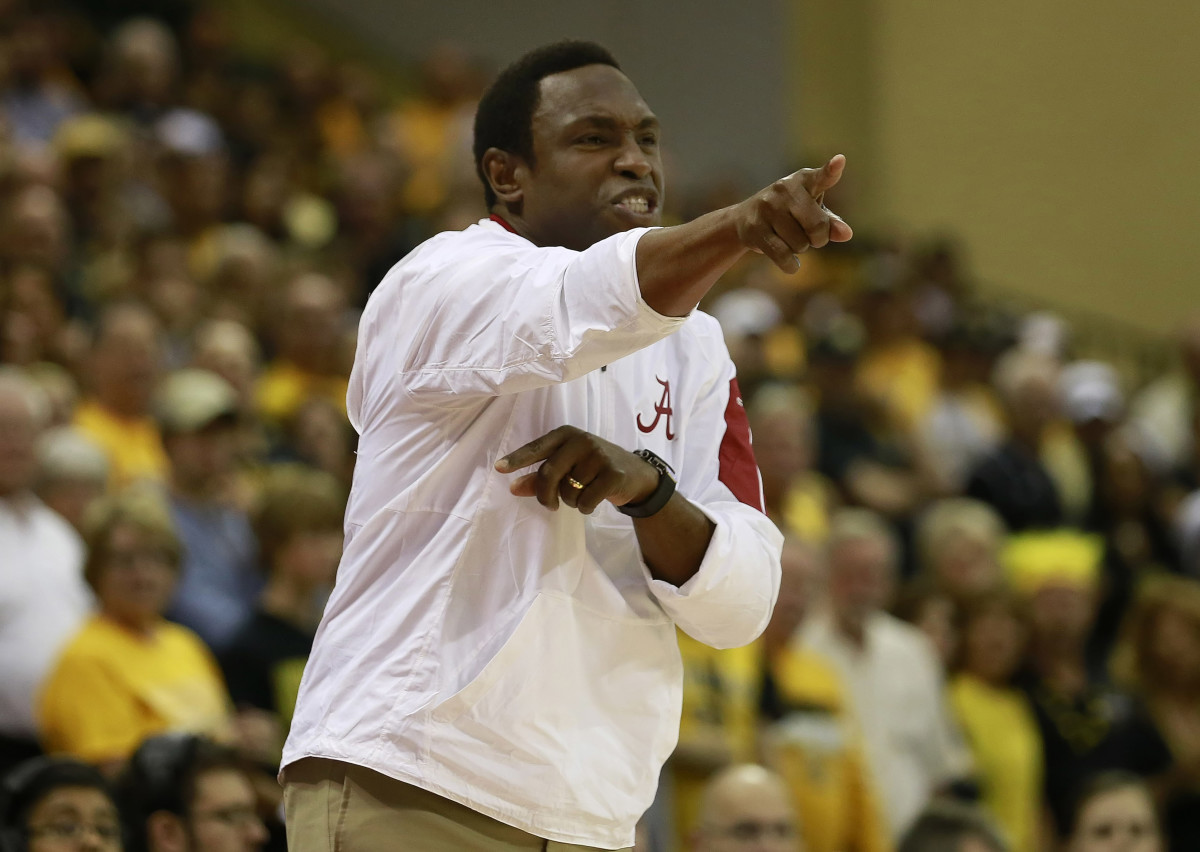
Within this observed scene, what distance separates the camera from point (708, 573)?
222 centimetres

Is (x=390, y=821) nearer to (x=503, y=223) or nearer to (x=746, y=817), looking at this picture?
(x=503, y=223)

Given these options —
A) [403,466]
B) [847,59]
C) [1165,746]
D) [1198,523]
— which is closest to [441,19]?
[847,59]

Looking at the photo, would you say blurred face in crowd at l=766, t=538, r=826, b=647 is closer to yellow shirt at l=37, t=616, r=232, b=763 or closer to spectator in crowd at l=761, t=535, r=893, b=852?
spectator in crowd at l=761, t=535, r=893, b=852

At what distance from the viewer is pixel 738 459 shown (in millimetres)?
2498

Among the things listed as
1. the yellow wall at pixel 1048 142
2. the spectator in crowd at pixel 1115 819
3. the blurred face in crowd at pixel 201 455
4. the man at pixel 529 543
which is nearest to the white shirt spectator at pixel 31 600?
the blurred face in crowd at pixel 201 455

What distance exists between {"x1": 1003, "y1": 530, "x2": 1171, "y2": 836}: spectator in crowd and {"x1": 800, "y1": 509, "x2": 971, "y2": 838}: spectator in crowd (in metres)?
0.42

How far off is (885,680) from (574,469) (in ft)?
12.2

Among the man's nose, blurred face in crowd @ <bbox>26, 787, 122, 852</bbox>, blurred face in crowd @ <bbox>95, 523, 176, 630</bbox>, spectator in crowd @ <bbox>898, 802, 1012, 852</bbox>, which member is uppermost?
the man's nose

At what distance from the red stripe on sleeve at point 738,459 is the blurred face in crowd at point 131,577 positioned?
7.79 ft

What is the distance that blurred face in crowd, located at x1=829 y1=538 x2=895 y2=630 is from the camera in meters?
5.75

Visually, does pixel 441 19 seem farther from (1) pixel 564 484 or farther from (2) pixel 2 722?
(1) pixel 564 484

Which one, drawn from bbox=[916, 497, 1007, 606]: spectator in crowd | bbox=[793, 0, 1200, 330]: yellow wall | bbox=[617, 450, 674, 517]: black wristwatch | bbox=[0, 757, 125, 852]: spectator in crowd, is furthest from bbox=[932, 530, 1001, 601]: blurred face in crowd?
bbox=[793, 0, 1200, 330]: yellow wall

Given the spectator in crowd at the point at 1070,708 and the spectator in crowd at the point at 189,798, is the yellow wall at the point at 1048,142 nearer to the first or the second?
the spectator in crowd at the point at 1070,708

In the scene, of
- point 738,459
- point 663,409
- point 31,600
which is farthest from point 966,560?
point 663,409
